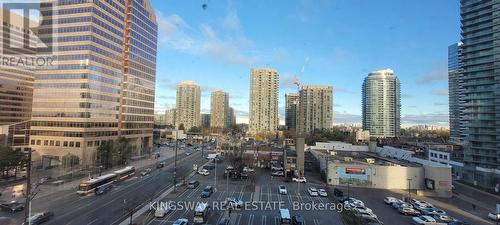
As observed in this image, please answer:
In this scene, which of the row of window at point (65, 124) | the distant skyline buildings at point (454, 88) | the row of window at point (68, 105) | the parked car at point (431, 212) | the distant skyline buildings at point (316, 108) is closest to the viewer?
the parked car at point (431, 212)

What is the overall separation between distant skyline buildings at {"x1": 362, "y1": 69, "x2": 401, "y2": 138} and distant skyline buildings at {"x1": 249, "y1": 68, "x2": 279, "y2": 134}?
4891 cm

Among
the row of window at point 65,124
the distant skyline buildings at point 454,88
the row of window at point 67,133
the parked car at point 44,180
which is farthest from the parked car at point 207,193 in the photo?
the distant skyline buildings at point 454,88

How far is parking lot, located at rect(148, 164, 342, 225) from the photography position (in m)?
28.0

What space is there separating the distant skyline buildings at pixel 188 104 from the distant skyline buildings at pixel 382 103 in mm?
87831

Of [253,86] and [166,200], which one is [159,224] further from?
[253,86]

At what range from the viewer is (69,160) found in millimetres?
51531

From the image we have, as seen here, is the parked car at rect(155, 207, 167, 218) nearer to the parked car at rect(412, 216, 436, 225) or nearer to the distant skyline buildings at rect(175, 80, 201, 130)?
the parked car at rect(412, 216, 436, 225)

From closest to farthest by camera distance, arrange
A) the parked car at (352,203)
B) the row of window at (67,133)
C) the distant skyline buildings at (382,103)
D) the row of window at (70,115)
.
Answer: the parked car at (352,203), the row of window at (67,133), the row of window at (70,115), the distant skyline buildings at (382,103)

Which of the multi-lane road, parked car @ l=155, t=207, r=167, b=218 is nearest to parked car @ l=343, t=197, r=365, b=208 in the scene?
parked car @ l=155, t=207, r=167, b=218

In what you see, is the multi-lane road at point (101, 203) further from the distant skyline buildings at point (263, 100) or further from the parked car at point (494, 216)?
the distant skyline buildings at point (263, 100)

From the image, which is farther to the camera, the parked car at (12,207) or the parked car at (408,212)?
the parked car at (408,212)

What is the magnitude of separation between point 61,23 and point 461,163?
82054 millimetres

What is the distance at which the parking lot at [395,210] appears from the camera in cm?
3032

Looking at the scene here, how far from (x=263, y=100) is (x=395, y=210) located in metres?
120
